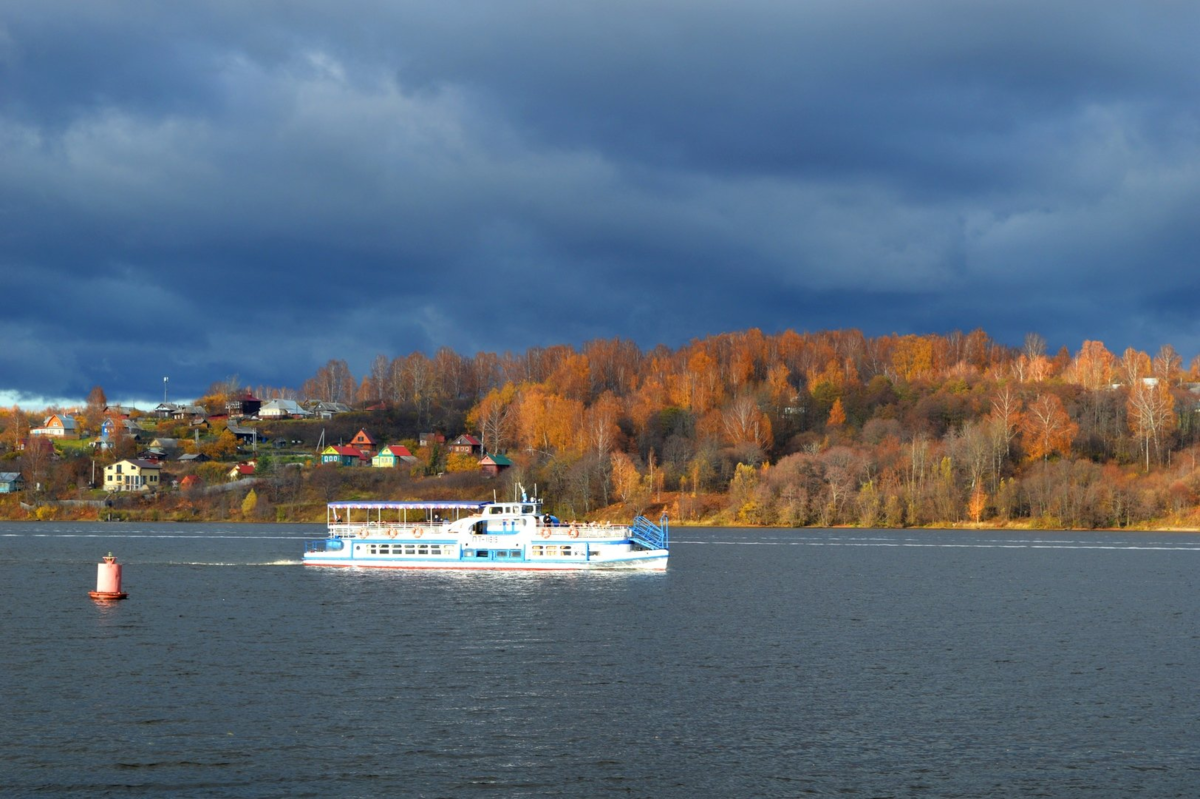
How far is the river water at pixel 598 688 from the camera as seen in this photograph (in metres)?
34.4

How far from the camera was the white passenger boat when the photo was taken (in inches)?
3959

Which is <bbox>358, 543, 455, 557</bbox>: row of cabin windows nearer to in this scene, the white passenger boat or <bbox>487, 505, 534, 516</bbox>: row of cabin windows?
the white passenger boat

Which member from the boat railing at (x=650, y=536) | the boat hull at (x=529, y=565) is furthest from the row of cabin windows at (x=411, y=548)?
the boat railing at (x=650, y=536)

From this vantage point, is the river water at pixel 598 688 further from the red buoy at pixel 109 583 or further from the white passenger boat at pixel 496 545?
the white passenger boat at pixel 496 545

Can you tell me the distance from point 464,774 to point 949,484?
169025mm

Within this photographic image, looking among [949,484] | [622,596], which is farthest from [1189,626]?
[949,484]

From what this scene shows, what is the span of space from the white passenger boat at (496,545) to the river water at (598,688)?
8298 mm

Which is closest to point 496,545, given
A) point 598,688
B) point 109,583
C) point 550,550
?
point 550,550

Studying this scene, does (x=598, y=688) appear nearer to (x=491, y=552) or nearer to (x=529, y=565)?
(x=529, y=565)

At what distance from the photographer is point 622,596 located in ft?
265

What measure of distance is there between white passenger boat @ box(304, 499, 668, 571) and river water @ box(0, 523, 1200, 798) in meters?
8.30

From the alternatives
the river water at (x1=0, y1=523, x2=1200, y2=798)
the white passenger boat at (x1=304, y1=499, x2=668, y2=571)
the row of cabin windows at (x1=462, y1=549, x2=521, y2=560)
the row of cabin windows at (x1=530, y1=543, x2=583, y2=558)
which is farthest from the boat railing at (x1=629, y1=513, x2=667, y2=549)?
the river water at (x1=0, y1=523, x2=1200, y2=798)

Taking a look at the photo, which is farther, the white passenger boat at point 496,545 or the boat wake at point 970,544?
the boat wake at point 970,544

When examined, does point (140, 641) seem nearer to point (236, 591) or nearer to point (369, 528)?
point (236, 591)
